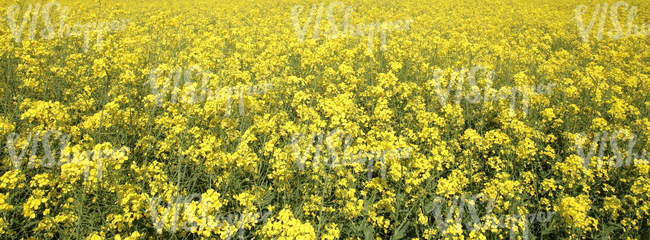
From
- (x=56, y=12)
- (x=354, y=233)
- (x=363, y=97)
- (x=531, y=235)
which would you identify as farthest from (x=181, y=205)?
(x=56, y=12)

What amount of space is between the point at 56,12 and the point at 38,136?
10.5 m

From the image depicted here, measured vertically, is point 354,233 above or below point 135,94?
below

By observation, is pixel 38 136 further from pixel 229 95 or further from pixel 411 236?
pixel 411 236

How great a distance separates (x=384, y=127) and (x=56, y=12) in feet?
40.1

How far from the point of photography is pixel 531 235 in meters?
2.86

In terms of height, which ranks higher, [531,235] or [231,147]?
[231,147]

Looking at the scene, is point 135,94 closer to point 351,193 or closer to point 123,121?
point 123,121

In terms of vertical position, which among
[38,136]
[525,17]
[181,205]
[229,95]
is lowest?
[181,205]

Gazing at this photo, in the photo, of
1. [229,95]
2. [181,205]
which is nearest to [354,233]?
[181,205]

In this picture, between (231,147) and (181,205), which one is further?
(231,147)

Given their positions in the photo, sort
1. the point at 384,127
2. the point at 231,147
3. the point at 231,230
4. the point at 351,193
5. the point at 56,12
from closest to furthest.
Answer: the point at 231,230 < the point at 351,193 < the point at 231,147 < the point at 384,127 < the point at 56,12

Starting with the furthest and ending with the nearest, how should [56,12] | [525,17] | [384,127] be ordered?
[525,17] → [56,12] → [384,127]

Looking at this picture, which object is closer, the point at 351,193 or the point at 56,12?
the point at 351,193

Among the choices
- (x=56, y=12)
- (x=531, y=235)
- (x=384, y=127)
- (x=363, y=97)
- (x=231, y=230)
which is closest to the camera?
(x=231, y=230)
